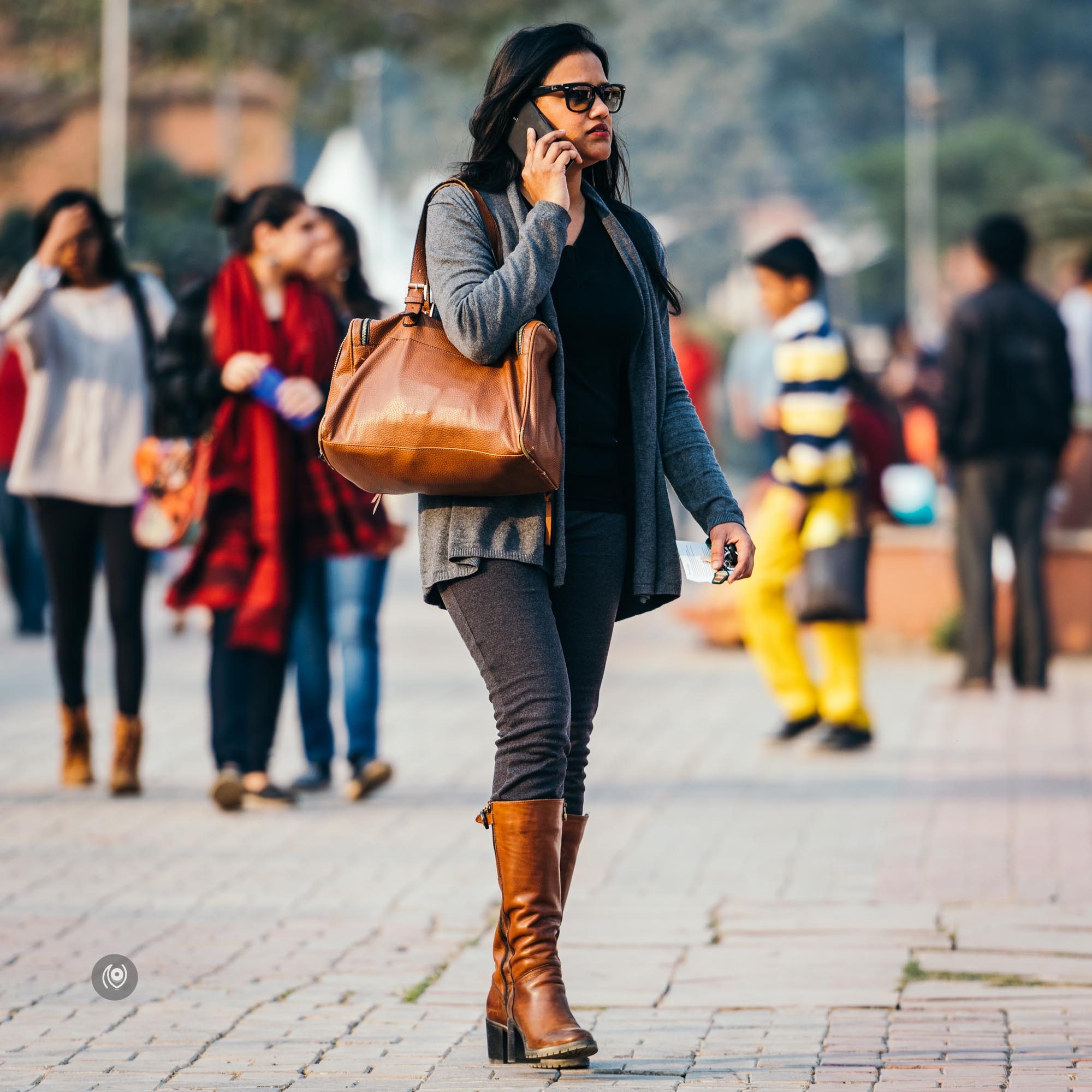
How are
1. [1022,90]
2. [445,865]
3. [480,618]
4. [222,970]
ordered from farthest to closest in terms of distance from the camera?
[1022,90] → [445,865] → [222,970] → [480,618]

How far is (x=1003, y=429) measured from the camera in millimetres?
10234

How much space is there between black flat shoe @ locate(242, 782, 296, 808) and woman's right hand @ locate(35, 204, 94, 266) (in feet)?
5.88

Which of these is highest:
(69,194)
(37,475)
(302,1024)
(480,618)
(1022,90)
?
(1022,90)

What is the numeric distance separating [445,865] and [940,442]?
466cm

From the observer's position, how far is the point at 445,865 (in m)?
6.36

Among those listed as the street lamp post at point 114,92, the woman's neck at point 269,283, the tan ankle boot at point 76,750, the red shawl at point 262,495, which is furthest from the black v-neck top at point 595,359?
the street lamp post at point 114,92

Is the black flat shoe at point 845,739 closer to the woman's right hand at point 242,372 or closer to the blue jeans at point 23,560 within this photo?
the woman's right hand at point 242,372

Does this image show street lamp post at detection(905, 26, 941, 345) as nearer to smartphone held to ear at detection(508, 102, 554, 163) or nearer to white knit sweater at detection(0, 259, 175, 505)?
white knit sweater at detection(0, 259, 175, 505)

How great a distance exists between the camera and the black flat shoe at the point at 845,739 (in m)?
8.60

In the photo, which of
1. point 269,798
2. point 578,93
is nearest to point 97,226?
point 269,798

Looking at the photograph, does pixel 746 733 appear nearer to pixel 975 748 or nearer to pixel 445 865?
pixel 975 748

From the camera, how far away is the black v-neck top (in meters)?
4.21

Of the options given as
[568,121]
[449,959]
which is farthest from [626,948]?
[568,121]

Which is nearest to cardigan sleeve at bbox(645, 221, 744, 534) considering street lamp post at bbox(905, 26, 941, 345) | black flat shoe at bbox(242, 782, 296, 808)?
black flat shoe at bbox(242, 782, 296, 808)
